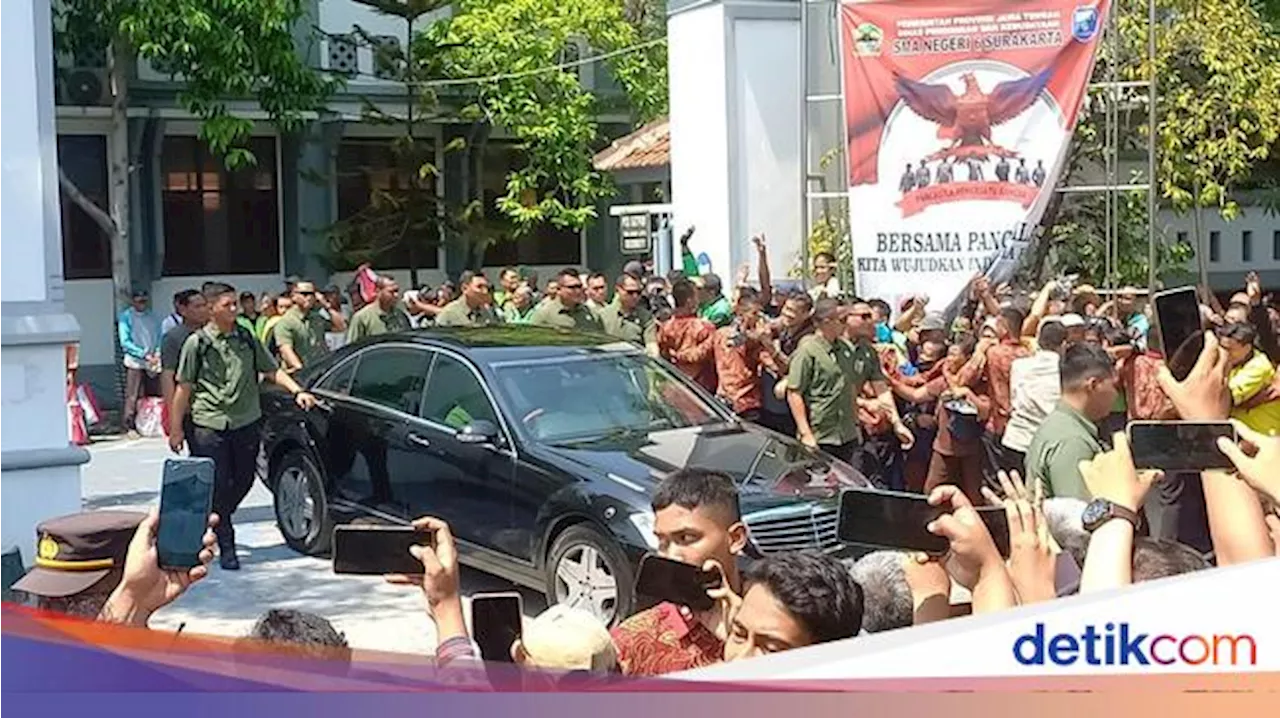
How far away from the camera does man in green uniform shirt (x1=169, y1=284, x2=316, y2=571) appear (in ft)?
30.8

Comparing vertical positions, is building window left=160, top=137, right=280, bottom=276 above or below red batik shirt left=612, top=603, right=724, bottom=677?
above

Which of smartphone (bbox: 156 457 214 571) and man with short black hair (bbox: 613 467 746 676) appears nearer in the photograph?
smartphone (bbox: 156 457 214 571)

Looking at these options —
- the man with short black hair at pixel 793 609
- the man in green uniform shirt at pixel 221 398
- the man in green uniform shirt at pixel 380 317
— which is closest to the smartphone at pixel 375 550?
the man with short black hair at pixel 793 609

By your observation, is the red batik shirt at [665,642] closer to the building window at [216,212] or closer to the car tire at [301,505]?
the car tire at [301,505]

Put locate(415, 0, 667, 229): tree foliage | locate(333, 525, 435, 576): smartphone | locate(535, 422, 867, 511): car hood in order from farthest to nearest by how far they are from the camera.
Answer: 1. locate(415, 0, 667, 229): tree foliage
2. locate(535, 422, 867, 511): car hood
3. locate(333, 525, 435, 576): smartphone

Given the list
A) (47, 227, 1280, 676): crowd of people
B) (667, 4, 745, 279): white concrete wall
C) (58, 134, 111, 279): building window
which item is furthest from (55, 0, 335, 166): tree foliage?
(667, 4, 745, 279): white concrete wall

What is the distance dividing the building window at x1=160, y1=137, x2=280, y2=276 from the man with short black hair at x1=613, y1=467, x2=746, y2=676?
21.6 meters

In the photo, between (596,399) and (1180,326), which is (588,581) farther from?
(1180,326)

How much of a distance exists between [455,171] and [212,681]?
24453 mm

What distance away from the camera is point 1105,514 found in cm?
304

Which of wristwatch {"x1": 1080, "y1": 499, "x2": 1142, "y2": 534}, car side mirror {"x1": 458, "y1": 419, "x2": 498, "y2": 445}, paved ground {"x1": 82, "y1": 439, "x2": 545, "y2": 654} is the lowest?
paved ground {"x1": 82, "y1": 439, "x2": 545, "y2": 654}

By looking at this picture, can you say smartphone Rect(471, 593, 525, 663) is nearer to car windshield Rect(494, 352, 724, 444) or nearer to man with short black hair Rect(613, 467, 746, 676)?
man with short black hair Rect(613, 467, 746, 676)

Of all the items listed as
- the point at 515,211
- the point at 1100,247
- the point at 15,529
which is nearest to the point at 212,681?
the point at 15,529

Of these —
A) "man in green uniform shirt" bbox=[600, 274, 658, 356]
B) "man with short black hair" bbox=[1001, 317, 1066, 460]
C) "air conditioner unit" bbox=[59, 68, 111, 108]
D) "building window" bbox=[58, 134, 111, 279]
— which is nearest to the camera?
"man with short black hair" bbox=[1001, 317, 1066, 460]
